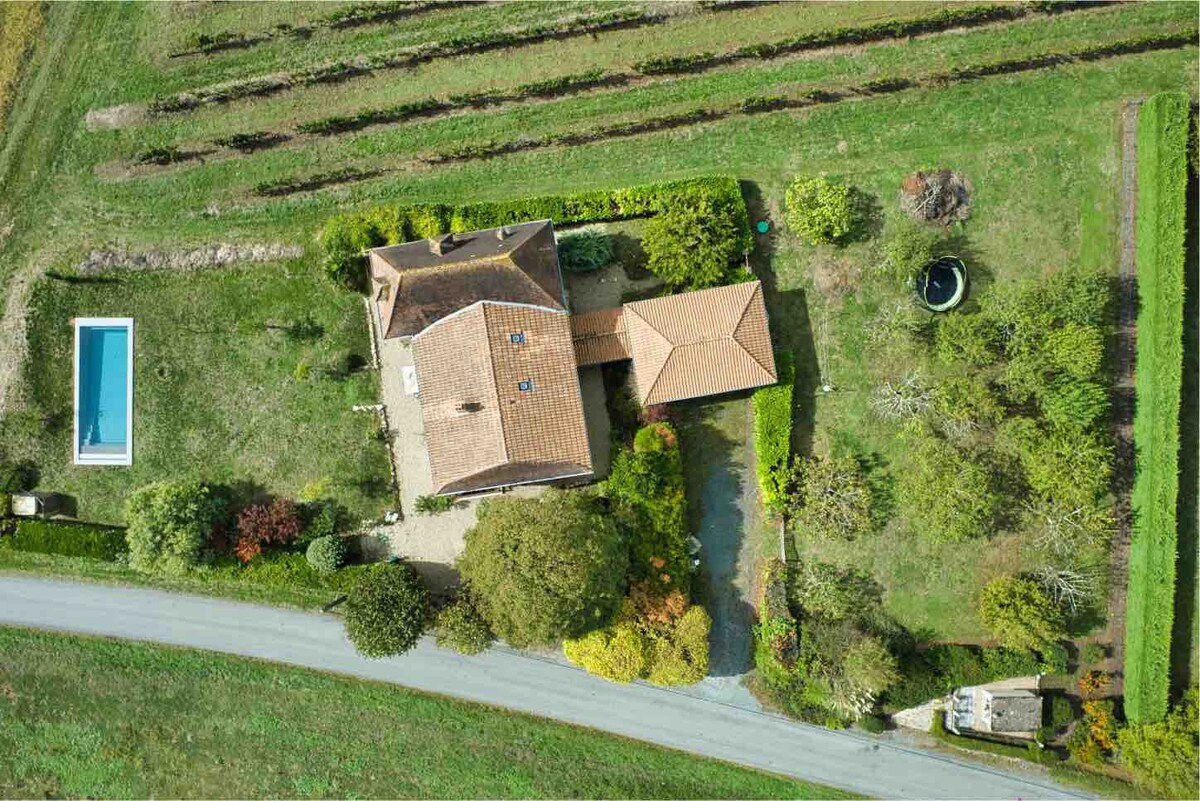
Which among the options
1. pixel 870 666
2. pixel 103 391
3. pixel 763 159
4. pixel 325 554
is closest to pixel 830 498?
pixel 870 666

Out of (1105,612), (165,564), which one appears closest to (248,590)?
(165,564)

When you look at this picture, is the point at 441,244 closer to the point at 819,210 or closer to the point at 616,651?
the point at 819,210

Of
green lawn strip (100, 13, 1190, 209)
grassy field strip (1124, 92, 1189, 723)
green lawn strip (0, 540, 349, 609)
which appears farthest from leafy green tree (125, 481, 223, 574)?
grassy field strip (1124, 92, 1189, 723)

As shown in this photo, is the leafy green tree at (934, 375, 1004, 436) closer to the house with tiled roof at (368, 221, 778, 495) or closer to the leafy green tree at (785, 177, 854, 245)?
the house with tiled roof at (368, 221, 778, 495)

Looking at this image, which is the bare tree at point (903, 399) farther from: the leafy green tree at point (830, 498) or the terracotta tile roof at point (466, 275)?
the terracotta tile roof at point (466, 275)

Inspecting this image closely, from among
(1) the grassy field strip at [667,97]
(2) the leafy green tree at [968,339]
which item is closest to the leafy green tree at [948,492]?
(2) the leafy green tree at [968,339]

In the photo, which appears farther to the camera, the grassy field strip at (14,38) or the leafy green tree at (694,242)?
the grassy field strip at (14,38)
